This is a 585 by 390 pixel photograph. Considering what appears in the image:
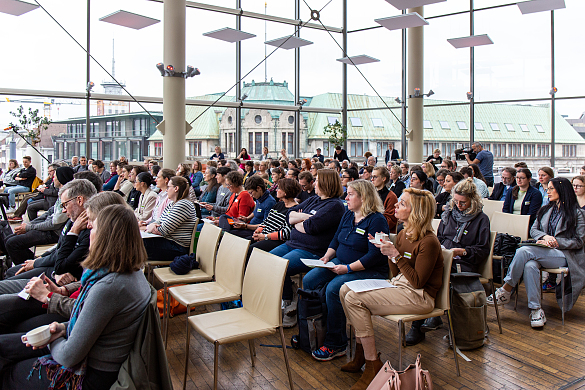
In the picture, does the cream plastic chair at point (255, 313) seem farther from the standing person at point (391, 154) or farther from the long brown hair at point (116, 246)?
the standing person at point (391, 154)

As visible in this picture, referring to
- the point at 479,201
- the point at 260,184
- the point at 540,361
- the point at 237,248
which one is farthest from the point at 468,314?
the point at 260,184

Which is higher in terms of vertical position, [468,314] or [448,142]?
[448,142]

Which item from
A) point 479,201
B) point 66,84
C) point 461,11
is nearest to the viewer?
point 479,201

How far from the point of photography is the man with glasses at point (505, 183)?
18.9 ft

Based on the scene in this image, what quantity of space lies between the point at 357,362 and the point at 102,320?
1779 millimetres

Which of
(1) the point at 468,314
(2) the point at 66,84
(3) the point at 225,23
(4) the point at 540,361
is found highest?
(3) the point at 225,23

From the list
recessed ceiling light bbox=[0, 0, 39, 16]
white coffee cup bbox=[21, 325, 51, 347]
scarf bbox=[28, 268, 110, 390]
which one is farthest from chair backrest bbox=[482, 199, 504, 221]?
recessed ceiling light bbox=[0, 0, 39, 16]

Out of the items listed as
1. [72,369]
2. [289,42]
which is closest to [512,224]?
[72,369]

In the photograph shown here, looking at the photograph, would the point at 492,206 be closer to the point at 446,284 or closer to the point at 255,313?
the point at 446,284

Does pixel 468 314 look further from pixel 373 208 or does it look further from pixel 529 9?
pixel 529 9

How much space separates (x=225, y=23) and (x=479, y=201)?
11.1m

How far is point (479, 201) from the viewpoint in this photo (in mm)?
3688

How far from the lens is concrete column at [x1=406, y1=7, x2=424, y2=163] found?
13039 millimetres

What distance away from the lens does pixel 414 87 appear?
13164 mm
